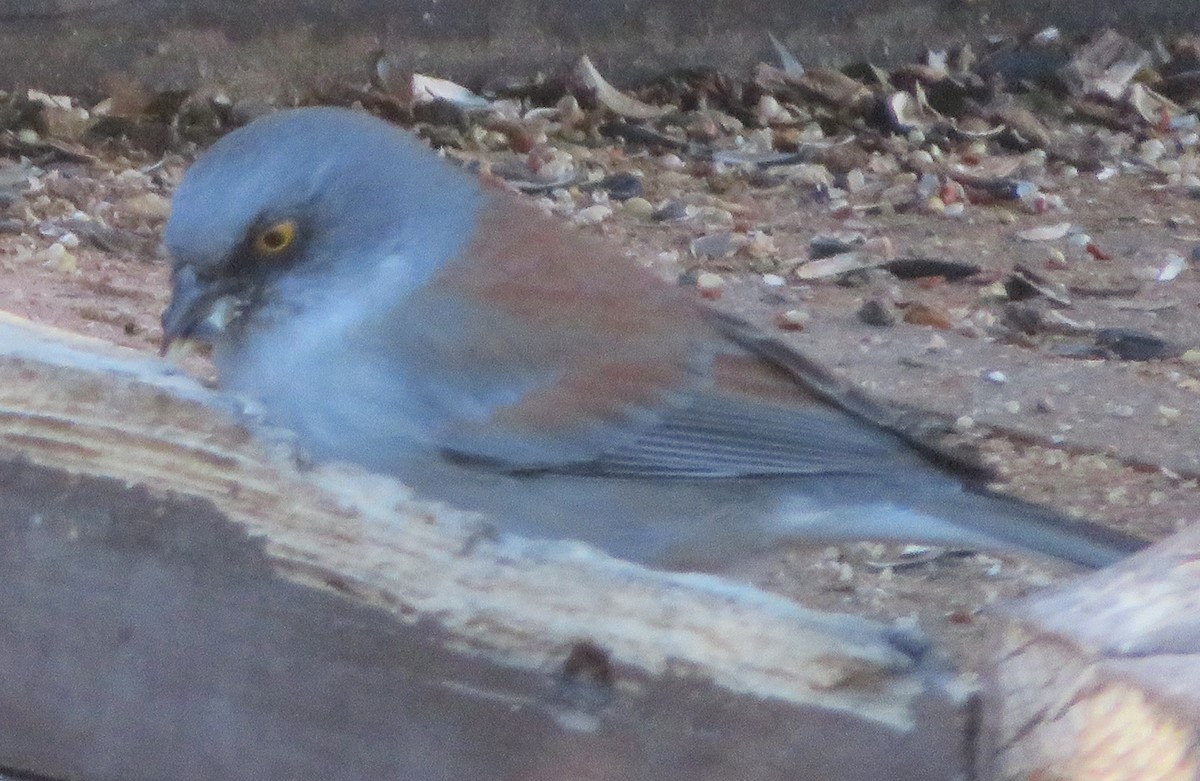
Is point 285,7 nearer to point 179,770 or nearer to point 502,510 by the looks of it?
point 502,510

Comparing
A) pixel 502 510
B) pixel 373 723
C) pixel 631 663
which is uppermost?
pixel 631 663

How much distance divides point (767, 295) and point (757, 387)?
6.81 feet

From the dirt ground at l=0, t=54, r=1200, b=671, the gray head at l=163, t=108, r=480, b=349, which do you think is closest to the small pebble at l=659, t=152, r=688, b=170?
the dirt ground at l=0, t=54, r=1200, b=671

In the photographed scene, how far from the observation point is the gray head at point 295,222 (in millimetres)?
2586

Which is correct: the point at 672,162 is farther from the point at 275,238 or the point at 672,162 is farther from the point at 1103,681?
the point at 1103,681

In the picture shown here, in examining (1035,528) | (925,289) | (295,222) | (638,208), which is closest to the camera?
(1035,528)

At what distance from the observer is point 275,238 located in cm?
269

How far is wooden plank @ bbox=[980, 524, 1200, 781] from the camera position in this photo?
1.10 meters

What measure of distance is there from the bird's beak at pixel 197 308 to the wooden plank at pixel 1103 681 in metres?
1.64

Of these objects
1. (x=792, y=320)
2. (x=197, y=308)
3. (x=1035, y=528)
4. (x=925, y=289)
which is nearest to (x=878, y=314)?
(x=792, y=320)

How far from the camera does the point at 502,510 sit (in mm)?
2680

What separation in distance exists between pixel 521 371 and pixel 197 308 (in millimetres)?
514

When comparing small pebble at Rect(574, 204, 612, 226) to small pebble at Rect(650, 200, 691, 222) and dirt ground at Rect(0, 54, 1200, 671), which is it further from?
small pebble at Rect(650, 200, 691, 222)

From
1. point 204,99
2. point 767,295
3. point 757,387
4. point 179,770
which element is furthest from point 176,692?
point 204,99
